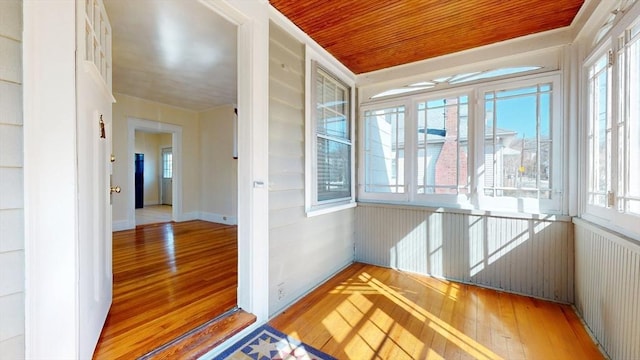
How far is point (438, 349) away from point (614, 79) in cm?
211

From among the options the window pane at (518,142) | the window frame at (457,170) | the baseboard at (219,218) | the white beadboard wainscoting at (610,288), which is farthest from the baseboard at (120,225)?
the white beadboard wainscoting at (610,288)

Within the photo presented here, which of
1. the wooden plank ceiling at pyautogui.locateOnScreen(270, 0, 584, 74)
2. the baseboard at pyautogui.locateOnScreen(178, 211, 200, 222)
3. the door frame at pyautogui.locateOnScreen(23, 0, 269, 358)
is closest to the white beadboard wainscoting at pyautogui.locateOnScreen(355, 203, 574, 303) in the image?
the wooden plank ceiling at pyautogui.locateOnScreen(270, 0, 584, 74)

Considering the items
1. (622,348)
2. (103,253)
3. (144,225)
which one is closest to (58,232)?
(103,253)

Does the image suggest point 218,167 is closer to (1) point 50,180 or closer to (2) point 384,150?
(2) point 384,150

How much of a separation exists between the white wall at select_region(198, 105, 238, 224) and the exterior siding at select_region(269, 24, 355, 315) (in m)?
3.40

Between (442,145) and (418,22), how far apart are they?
131 centimetres

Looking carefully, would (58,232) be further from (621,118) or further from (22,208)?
(621,118)

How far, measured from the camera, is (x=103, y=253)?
180cm

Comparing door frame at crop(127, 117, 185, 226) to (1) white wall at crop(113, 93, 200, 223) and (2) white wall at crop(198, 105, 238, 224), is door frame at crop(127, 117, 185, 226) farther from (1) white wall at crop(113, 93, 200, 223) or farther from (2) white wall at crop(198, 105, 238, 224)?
(2) white wall at crop(198, 105, 238, 224)

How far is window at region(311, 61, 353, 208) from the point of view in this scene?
2744 millimetres

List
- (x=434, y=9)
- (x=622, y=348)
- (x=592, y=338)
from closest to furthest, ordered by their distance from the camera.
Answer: (x=622, y=348)
(x=592, y=338)
(x=434, y=9)

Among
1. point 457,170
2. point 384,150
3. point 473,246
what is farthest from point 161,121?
point 473,246

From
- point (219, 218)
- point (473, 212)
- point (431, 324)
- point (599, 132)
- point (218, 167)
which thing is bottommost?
point (431, 324)

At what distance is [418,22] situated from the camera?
7.65 ft
